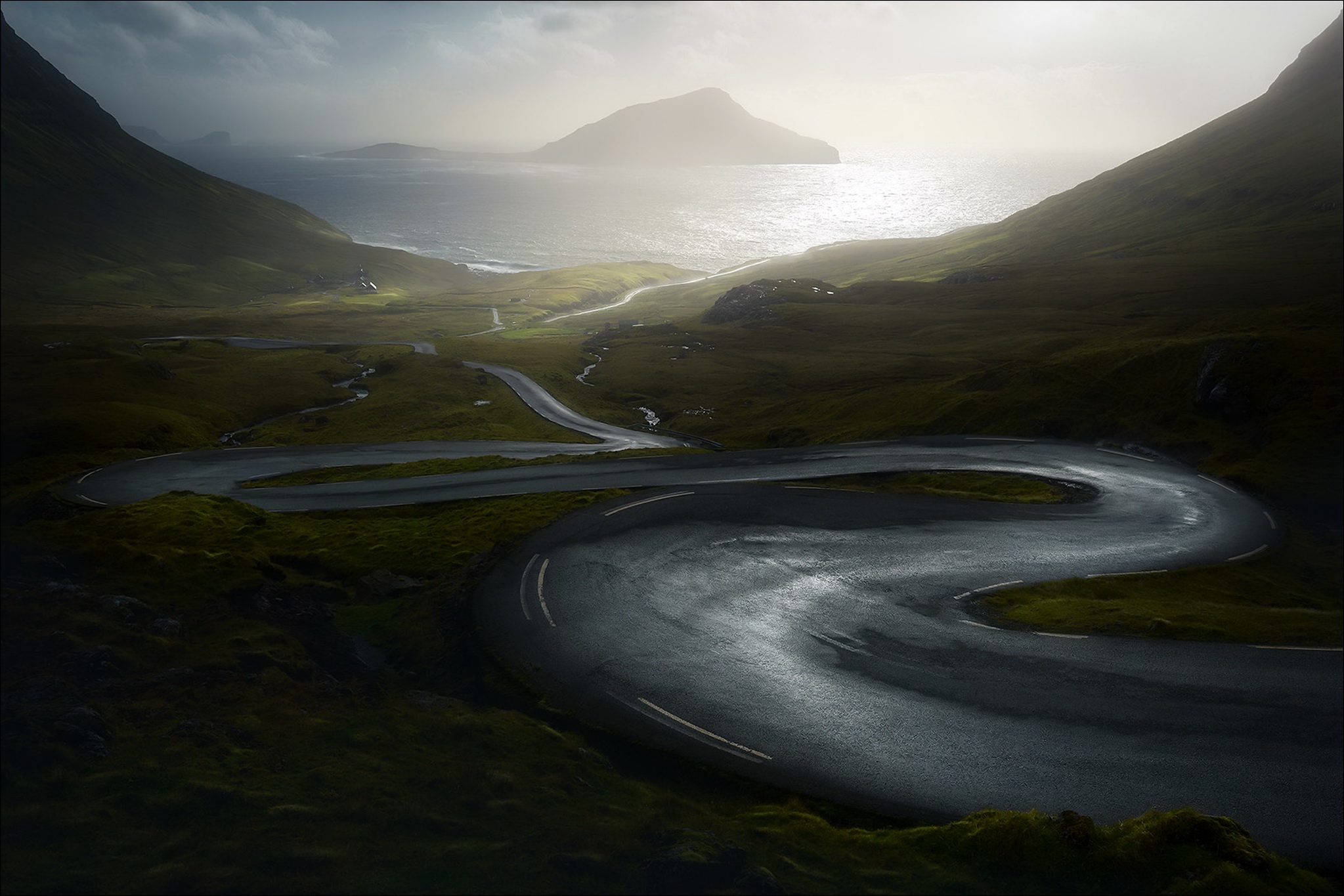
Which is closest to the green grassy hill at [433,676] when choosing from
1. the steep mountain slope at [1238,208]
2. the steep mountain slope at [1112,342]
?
the steep mountain slope at [1112,342]

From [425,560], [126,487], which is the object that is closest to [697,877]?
[425,560]

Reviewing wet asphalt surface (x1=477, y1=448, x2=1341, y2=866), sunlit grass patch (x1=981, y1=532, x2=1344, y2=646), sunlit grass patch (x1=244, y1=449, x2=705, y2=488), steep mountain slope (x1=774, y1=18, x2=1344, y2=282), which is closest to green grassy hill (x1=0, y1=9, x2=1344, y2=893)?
sunlit grass patch (x1=981, y1=532, x2=1344, y2=646)

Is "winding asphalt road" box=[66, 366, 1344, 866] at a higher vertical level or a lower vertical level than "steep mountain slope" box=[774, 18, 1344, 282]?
lower

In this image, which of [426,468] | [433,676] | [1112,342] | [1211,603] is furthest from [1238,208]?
[433,676]

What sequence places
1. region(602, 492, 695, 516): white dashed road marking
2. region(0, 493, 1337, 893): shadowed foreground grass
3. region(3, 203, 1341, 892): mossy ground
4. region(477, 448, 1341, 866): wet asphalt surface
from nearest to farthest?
region(0, 493, 1337, 893): shadowed foreground grass → region(3, 203, 1341, 892): mossy ground → region(477, 448, 1341, 866): wet asphalt surface → region(602, 492, 695, 516): white dashed road marking

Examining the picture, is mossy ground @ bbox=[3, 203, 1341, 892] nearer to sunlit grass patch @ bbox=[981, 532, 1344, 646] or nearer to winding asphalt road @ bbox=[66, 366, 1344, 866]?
sunlit grass patch @ bbox=[981, 532, 1344, 646]

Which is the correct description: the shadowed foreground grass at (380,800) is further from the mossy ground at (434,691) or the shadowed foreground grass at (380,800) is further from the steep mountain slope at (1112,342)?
the steep mountain slope at (1112,342)

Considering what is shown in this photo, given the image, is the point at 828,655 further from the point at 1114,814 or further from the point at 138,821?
the point at 138,821

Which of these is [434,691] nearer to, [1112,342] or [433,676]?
[433,676]
